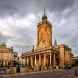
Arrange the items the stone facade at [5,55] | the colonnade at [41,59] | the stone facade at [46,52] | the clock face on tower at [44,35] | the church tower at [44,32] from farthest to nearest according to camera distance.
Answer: the church tower at [44,32] < the clock face on tower at [44,35] < the stone facade at [5,55] < the stone facade at [46,52] < the colonnade at [41,59]

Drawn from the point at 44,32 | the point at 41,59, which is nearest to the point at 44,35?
the point at 44,32

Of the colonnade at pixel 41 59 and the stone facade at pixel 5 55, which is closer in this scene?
the colonnade at pixel 41 59

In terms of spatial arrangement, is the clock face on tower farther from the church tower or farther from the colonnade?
the colonnade

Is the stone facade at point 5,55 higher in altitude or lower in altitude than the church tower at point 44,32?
lower

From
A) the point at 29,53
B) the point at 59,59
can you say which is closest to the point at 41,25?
the point at 29,53

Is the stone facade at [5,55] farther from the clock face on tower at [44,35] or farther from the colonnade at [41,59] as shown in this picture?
the clock face on tower at [44,35]

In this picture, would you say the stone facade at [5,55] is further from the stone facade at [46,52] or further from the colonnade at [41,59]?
the colonnade at [41,59]

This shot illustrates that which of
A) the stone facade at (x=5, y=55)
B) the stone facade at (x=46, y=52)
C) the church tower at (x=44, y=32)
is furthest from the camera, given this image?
the church tower at (x=44, y=32)

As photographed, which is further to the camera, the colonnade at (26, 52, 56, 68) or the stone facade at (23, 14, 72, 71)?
the stone facade at (23, 14, 72, 71)

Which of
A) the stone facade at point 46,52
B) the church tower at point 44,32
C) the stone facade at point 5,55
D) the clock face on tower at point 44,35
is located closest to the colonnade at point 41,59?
the stone facade at point 46,52

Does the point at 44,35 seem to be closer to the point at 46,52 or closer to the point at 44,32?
the point at 44,32

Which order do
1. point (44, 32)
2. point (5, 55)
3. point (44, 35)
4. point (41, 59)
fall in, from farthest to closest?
point (44, 32), point (44, 35), point (5, 55), point (41, 59)

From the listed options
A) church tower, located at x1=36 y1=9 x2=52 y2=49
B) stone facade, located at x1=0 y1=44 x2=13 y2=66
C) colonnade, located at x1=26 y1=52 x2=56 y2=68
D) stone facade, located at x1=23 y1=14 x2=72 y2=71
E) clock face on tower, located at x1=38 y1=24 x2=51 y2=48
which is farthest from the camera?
church tower, located at x1=36 y1=9 x2=52 y2=49

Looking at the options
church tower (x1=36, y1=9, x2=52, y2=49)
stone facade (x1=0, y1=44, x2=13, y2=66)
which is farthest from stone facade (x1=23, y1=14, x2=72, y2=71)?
stone facade (x1=0, y1=44, x2=13, y2=66)
